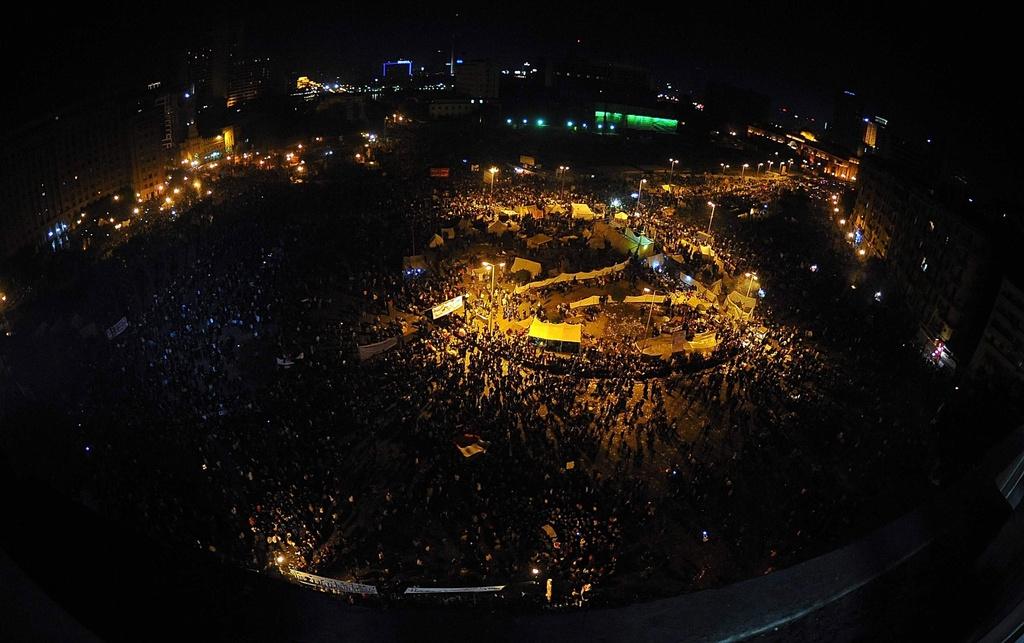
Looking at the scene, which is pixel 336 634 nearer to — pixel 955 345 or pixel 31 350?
pixel 31 350

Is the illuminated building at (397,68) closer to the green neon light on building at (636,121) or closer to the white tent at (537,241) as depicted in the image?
the green neon light on building at (636,121)

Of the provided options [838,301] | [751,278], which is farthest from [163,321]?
[838,301]

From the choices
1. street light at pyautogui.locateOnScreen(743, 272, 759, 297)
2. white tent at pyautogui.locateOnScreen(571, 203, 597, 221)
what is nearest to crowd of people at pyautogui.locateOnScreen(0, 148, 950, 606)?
street light at pyautogui.locateOnScreen(743, 272, 759, 297)

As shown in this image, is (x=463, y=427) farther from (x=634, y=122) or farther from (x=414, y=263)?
(x=634, y=122)

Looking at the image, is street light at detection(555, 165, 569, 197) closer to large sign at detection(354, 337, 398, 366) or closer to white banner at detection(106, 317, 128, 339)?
large sign at detection(354, 337, 398, 366)

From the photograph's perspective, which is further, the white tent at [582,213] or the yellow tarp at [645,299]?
the white tent at [582,213]

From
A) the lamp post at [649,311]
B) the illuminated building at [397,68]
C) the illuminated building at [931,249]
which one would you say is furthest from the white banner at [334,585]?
the illuminated building at [397,68]
